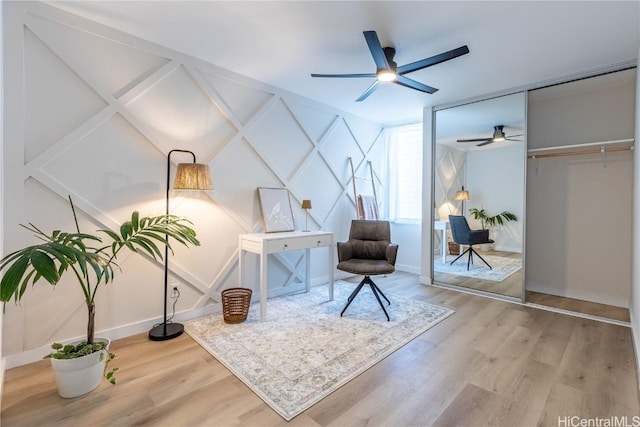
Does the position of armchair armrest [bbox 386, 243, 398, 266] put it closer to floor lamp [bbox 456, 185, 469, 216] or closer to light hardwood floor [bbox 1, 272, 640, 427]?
light hardwood floor [bbox 1, 272, 640, 427]

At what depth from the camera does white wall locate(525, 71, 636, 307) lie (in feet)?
10.7

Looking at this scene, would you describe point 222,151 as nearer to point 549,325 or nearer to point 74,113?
point 74,113

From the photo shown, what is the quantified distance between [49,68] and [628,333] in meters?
5.18

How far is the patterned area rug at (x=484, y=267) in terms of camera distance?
3.65m

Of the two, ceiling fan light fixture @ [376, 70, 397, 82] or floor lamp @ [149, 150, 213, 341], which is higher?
ceiling fan light fixture @ [376, 70, 397, 82]

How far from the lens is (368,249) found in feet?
11.7

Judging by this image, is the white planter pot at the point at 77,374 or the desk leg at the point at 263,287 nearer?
the white planter pot at the point at 77,374

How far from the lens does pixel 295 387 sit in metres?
1.86

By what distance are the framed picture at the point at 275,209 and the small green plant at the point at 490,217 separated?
92.3 inches

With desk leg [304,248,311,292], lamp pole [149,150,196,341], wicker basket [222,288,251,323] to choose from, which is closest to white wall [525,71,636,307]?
desk leg [304,248,311,292]

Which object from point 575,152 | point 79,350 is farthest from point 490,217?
point 79,350

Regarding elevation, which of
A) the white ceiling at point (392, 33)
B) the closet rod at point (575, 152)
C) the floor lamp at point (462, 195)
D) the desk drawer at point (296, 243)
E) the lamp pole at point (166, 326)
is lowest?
the lamp pole at point (166, 326)

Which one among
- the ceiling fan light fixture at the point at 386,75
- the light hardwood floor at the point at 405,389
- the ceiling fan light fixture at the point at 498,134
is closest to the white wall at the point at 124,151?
the light hardwood floor at the point at 405,389

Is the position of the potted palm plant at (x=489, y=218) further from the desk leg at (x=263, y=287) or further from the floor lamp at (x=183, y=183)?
the floor lamp at (x=183, y=183)
